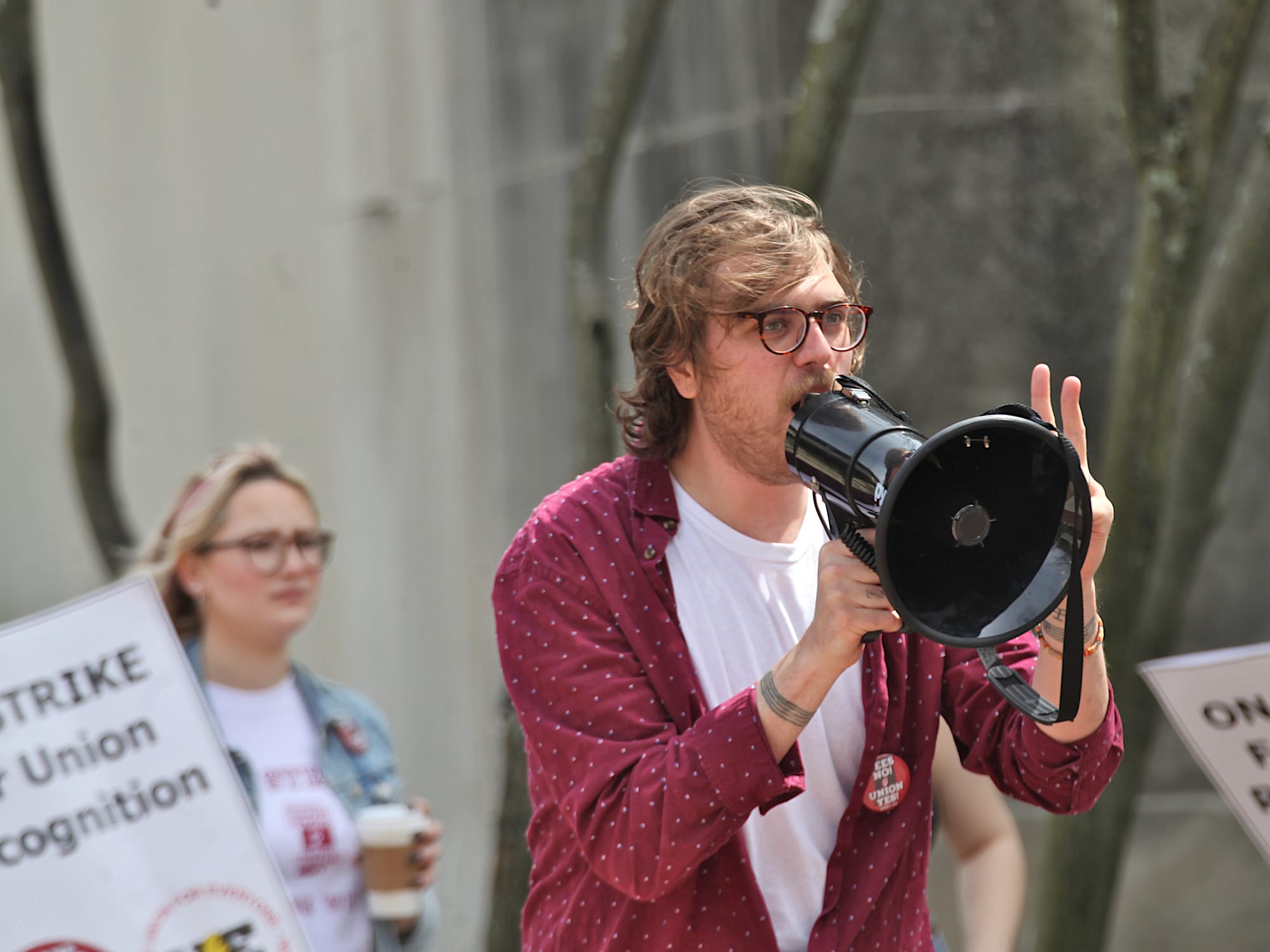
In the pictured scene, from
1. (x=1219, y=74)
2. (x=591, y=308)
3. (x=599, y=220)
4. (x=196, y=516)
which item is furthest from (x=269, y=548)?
(x=1219, y=74)

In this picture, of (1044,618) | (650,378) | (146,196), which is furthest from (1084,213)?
(146,196)

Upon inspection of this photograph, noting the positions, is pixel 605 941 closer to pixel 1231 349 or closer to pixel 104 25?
pixel 1231 349

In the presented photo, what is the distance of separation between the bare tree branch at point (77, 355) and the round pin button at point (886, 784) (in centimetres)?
305

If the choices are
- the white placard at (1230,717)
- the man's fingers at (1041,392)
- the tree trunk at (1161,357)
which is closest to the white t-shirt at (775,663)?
the man's fingers at (1041,392)

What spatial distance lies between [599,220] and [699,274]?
83.1 inches

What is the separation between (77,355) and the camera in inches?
186

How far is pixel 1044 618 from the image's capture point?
A: 76.4 inches

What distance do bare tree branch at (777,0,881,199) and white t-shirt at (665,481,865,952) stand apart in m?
1.78

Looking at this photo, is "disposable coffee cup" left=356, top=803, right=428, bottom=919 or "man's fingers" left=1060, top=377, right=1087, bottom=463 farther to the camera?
"disposable coffee cup" left=356, top=803, right=428, bottom=919

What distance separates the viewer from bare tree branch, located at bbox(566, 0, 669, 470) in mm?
4160

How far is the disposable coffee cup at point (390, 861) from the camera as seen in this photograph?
3369 millimetres

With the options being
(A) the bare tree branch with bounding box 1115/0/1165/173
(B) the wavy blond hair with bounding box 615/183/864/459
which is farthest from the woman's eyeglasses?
(A) the bare tree branch with bounding box 1115/0/1165/173

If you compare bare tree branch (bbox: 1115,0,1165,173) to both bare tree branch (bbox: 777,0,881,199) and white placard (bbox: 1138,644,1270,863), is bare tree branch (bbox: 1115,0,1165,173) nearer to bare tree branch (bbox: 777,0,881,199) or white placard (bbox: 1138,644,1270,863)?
bare tree branch (bbox: 777,0,881,199)

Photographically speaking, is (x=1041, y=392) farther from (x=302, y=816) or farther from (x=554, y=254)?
(x=554, y=254)
